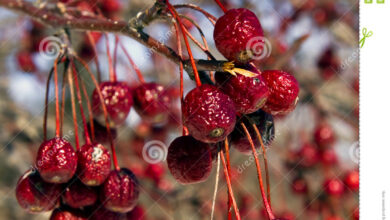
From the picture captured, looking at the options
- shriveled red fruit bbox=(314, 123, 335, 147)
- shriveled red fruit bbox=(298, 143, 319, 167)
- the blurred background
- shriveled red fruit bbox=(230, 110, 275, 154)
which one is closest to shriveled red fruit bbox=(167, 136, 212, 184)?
shriveled red fruit bbox=(230, 110, 275, 154)

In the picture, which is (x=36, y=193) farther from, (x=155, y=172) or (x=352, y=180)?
(x=352, y=180)

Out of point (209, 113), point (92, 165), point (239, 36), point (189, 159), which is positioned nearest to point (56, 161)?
point (92, 165)

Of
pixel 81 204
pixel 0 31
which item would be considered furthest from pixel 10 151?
pixel 81 204

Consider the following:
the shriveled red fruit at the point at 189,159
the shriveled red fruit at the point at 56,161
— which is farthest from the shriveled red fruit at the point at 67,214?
the shriveled red fruit at the point at 189,159

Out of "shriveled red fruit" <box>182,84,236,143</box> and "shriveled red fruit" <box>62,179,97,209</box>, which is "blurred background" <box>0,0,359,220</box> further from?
"shriveled red fruit" <box>182,84,236,143</box>

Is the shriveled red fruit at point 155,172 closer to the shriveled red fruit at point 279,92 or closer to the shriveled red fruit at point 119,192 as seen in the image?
the shriveled red fruit at point 119,192

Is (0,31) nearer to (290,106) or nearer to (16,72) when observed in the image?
(16,72)
